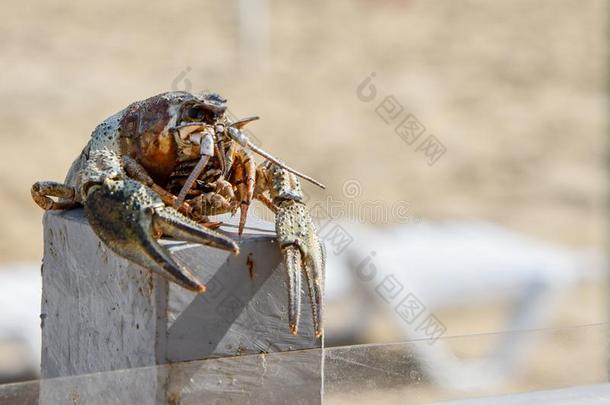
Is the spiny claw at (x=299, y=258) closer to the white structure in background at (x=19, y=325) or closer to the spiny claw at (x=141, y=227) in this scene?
the spiny claw at (x=141, y=227)

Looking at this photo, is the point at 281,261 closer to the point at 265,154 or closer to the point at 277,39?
the point at 265,154

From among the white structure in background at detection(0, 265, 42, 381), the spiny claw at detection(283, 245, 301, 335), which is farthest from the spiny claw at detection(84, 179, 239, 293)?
the white structure in background at detection(0, 265, 42, 381)

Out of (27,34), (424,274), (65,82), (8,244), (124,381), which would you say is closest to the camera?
(124,381)

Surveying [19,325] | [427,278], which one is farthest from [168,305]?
[427,278]

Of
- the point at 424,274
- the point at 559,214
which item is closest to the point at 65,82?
the point at 559,214

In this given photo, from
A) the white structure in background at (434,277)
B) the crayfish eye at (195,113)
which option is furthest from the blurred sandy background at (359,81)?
the crayfish eye at (195,113)

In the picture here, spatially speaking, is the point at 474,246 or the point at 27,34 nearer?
the point at 474,246

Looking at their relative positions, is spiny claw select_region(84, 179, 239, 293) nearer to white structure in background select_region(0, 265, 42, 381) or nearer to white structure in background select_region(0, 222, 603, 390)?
white structure in background select_region(0, 265, 42, 381)
